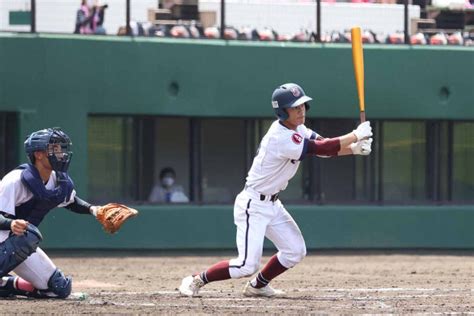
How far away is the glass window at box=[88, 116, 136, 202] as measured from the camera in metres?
14.6

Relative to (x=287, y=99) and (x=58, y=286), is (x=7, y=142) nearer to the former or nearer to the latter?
(x=58, y=286)

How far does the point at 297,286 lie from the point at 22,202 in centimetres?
313

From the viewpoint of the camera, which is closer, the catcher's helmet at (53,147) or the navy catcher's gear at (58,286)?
the catcher's helmet at (53,147)

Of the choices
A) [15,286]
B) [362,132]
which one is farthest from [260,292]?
[15,286]

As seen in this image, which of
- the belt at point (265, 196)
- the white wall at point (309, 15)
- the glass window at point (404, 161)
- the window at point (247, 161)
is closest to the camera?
the belt at point (265, 196)

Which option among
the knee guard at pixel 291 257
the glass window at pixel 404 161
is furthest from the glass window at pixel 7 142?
the knee guard at pixel 291 257

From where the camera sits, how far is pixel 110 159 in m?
14.7

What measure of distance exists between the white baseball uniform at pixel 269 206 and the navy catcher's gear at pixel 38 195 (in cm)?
140

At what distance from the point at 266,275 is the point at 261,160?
0.95m

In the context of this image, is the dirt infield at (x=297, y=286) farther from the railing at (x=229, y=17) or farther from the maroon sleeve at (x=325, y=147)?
the railing at (x=229, y=17)

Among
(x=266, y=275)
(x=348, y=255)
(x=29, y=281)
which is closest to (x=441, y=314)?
(x=266, y=275)

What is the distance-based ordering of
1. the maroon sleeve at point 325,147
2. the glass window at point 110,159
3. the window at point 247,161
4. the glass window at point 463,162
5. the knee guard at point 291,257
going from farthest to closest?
1. the glass window at point 463,162
2. the window at point 247,161
3. the glass window at point 110,159
4. the knee guard at point 291,257
5. the maroon sleeve at point 325,147

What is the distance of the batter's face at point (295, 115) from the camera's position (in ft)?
29.6

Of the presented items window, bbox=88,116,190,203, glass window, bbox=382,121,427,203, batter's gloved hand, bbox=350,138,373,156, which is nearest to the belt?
batter's gloved hand, bbox=350,138,373,156
